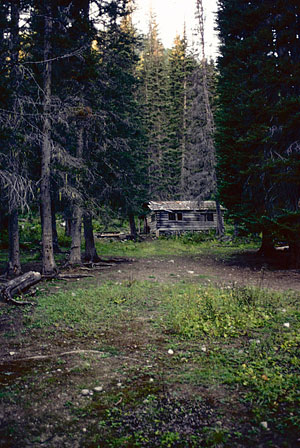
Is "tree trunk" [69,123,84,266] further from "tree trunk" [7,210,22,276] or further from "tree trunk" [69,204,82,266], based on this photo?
"tree trunk" [7,210,22,276]

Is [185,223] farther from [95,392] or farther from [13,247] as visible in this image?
[95,392]

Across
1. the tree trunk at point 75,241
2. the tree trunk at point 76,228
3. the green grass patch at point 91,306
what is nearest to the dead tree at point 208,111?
the tree trunk at point 76,228

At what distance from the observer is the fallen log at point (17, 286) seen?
9.26 metres

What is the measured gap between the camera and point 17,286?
33.0ft

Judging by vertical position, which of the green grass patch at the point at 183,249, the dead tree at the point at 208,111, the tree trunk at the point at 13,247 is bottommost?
the green grass patch at the point at 183,249

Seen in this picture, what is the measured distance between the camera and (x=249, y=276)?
13.1 metres

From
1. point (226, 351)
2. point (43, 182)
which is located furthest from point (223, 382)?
point (43, 182)

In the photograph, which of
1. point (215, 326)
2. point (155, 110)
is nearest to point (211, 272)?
point (215, 326)

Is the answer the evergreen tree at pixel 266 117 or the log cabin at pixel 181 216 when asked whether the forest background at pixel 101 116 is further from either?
the log cabin at pixel 181 216

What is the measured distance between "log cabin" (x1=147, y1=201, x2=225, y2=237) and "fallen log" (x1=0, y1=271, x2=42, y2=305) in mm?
24901

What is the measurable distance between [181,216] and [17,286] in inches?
1108

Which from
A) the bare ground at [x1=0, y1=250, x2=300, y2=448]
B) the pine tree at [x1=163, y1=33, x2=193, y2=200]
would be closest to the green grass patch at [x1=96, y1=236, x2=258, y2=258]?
the bare ground at [x1=0, y1=250, x2=300, y2=448]

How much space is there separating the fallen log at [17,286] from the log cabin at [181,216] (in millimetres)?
24901

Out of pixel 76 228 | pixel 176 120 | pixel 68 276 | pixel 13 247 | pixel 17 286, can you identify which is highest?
pixel 176 120
